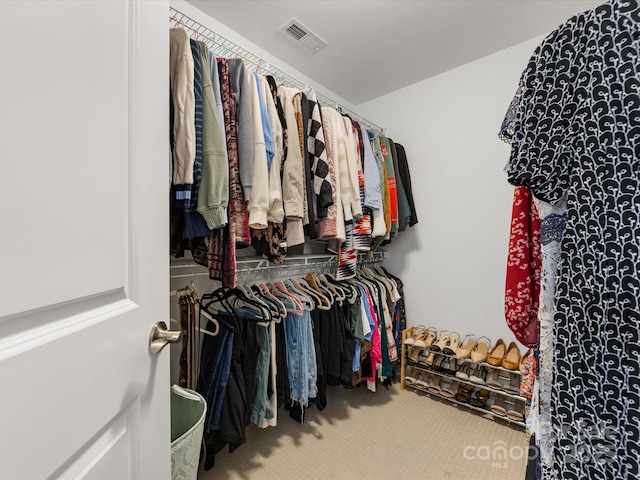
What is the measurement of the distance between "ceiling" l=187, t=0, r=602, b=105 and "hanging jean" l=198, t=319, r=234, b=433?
5.91ft

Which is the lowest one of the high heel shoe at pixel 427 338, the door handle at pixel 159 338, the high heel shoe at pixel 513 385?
the high heel shoe at pixel 513 385

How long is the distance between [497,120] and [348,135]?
1.12 meters

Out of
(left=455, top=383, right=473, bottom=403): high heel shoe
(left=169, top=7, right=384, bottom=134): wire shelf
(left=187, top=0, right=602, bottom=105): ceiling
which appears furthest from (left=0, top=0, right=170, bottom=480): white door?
(left=455, top=383, right=473, bottom=403): high heel shoe

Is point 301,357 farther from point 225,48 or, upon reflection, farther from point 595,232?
point 225,48

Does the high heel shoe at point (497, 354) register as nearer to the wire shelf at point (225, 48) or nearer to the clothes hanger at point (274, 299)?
the clothes hanger at point (274, 299)

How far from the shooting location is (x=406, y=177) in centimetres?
229

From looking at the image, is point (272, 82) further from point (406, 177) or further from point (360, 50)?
point (406, 177)

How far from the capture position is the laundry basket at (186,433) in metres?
0.83

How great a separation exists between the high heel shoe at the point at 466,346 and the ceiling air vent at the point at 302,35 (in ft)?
7.58

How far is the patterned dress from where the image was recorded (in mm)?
576

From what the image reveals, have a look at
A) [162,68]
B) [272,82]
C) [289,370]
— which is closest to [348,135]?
[272,82]

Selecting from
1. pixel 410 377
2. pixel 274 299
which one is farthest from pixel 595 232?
pixel 410 377

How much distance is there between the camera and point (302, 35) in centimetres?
181

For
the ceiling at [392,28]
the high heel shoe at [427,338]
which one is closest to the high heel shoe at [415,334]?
the high heel shoe at [427,338]
